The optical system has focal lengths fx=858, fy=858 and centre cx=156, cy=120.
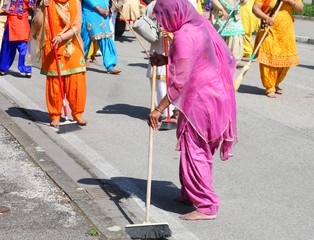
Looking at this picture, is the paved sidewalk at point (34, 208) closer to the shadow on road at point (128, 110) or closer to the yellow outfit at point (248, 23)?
the shadow on road at point (128, 110)

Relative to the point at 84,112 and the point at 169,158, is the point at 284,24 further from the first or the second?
the point at 169,158

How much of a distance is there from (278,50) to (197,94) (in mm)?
5635

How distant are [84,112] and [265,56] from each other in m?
2.80

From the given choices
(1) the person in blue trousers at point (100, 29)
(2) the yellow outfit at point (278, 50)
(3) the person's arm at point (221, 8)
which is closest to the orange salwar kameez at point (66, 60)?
(2) the yellow outfit at point (278, 50)

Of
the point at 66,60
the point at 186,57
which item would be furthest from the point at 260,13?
the point at 186,57

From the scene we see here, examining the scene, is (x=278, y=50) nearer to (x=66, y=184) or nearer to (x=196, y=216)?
(x=66, y=184)

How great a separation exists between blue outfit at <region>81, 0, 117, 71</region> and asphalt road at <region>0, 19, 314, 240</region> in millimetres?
547

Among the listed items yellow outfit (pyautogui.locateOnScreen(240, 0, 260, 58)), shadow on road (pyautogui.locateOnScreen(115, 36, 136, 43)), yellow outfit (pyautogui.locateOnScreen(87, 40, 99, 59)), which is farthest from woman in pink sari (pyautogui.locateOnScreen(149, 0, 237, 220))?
shadow on road (pyautogui.locateOnScreen(115, 36, 136, 43))

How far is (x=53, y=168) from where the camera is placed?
24.8ft

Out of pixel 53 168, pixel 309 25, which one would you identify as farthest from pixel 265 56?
pixel 309 25

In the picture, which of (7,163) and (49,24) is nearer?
(7,163)

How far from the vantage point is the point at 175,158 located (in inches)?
324

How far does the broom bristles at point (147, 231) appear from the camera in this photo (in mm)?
5816

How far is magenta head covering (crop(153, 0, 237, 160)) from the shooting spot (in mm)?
6066
